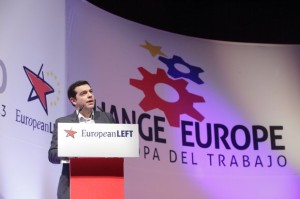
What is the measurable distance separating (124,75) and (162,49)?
686 millimetres

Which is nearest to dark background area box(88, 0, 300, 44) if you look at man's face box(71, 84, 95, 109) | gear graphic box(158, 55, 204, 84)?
gear graphic box(158, 55, 204, 84)

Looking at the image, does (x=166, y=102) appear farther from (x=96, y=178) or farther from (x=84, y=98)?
(x=96, y=178)

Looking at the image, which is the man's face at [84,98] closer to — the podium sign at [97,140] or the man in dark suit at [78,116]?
the man in dark suit at [78,116]

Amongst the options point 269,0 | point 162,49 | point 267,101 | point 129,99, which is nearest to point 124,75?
point 129,99

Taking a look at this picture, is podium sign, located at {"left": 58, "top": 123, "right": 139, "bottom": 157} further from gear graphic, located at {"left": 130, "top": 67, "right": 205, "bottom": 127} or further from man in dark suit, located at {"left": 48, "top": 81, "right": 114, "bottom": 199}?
gear graphic, located at {"left": 130, "top": 67, "right": 205, "bottom": 127}

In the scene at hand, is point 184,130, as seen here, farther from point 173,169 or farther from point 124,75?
point 124,75

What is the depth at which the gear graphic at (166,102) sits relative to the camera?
5578 mm

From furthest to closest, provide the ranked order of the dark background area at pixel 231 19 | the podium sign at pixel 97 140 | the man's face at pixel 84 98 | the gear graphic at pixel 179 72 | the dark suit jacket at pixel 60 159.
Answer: the dark background area at pixel 231 19, the gear graphic at pixel 179 72, the man's face at pixel 84 98, the dark suit jacket at pixel 60 159, the podium sign at pixel 97 140

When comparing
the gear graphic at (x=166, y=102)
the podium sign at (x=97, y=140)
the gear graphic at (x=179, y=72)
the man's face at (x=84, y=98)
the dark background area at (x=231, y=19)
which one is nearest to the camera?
the podium sign at (x=97, y=140)

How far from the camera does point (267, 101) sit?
6.08 metres

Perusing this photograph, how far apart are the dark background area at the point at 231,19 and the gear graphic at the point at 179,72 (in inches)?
19.1

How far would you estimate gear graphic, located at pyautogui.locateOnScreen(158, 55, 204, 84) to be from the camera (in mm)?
5902

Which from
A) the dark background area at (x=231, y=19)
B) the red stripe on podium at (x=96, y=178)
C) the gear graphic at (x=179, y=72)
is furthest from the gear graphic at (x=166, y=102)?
the red stripe on podium at (x=96, y=178)

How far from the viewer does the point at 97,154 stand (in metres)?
2.83
